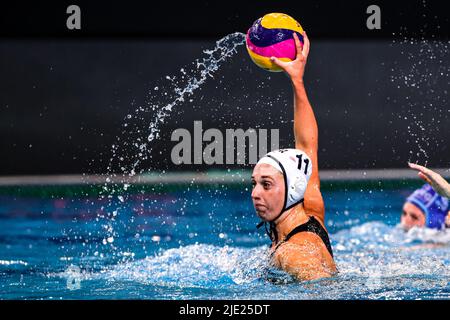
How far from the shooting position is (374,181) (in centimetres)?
898

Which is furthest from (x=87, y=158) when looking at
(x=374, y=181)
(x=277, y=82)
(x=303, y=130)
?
(x=303, y=130)

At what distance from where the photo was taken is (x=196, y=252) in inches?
201

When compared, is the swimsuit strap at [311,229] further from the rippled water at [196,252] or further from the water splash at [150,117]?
the water splash at [150,117]

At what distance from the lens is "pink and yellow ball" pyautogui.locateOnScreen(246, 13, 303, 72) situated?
380cm

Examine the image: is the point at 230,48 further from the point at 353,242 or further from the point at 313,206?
the point at 313,206

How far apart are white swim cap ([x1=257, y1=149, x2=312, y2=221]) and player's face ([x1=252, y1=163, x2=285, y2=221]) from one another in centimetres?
2

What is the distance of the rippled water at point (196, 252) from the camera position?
12.6 feet

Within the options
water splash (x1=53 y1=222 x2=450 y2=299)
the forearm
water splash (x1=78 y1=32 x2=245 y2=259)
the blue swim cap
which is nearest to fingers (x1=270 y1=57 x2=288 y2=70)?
the forearm

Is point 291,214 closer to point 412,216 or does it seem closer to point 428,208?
point 428,208

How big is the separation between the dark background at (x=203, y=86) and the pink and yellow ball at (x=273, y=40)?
529 cm

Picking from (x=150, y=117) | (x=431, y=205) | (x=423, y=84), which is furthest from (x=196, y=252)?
(x=423, y=84)

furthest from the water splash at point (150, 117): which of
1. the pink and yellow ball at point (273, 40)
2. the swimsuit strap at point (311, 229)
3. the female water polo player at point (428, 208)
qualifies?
the swimsuit strap at point (311, 229)

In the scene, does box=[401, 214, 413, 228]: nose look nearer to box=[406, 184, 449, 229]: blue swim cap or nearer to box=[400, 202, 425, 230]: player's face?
box=[400, 202, 425, 230]: player's face
